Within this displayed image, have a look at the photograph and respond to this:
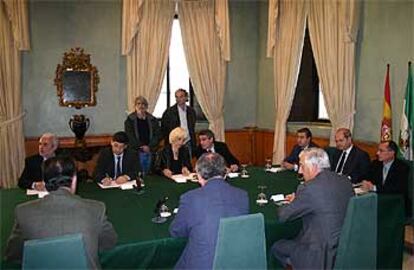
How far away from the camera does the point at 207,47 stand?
8.52 metres

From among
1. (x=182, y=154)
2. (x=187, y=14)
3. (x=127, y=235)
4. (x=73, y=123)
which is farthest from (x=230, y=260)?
(x=187, y=14)

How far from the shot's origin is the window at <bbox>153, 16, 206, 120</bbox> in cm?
859

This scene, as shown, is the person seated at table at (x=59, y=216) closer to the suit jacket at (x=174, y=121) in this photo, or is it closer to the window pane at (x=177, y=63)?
the suit jacket at (x=174, y=121)

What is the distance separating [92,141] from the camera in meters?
8.08

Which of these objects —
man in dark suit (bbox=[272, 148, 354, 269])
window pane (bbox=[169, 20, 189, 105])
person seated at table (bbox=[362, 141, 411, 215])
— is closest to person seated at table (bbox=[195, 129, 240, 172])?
person seated at table (bbox=[362, 141, 411, 215])

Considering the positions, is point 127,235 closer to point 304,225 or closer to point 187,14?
point 304,225

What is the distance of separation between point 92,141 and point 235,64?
116 inches

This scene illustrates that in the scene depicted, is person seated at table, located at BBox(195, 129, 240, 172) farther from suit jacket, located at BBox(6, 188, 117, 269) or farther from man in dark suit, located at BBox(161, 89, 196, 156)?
suit jacket, located at BBox(6, 188, 117, 269)

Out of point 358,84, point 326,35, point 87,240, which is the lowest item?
point 87,240

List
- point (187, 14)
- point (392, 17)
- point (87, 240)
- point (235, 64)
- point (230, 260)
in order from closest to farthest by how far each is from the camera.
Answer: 1. point (87, 240)
2. point (230, 260)
3. point (392, 17)
4. point (187, 14)
5. point (235, 64)

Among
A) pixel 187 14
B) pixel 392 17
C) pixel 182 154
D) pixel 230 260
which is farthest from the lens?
pixel 187 14

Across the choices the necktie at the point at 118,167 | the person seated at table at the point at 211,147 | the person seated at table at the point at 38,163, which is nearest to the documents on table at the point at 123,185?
the necktie at the point at 118,167

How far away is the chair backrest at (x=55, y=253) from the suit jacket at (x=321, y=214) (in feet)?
5.16

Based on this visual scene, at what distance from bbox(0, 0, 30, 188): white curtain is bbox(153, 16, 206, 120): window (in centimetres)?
227
